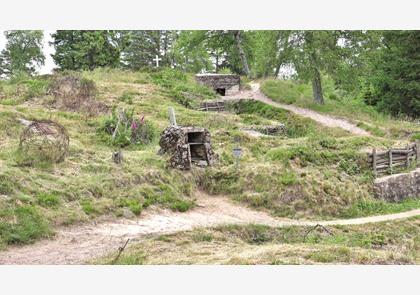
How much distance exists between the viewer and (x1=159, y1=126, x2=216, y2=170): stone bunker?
1875cm

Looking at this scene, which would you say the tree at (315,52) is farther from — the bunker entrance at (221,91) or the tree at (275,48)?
the bunker entrance at (221,91)

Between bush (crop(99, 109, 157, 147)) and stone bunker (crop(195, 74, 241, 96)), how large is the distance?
1109cm

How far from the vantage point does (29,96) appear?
2686 centimetres

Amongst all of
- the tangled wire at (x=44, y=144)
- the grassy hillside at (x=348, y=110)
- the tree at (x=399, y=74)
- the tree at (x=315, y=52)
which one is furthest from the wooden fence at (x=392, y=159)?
the tree at (x=399, y=74)

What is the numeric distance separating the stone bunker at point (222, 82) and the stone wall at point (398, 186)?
15.4 metres

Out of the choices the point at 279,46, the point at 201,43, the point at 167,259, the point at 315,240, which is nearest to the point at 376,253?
the point at 315,240

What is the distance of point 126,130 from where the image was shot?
22.0 m

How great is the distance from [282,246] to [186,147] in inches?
277

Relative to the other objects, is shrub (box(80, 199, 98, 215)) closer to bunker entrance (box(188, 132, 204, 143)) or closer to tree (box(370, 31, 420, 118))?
bunker entrance (box(188, 132, 204, 143))

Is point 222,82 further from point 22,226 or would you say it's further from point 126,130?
point 22,226

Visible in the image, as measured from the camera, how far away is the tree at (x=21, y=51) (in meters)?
43.4

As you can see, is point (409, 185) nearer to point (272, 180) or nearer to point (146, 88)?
point (272, 180)

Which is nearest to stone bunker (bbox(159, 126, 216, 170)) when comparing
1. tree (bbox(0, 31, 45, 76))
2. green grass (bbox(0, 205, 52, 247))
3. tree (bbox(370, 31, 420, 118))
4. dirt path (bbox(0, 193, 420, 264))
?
dirt path (bbox(0, 193, 420, 264))

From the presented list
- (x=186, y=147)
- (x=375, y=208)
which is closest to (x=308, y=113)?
(x=375, y=208)
